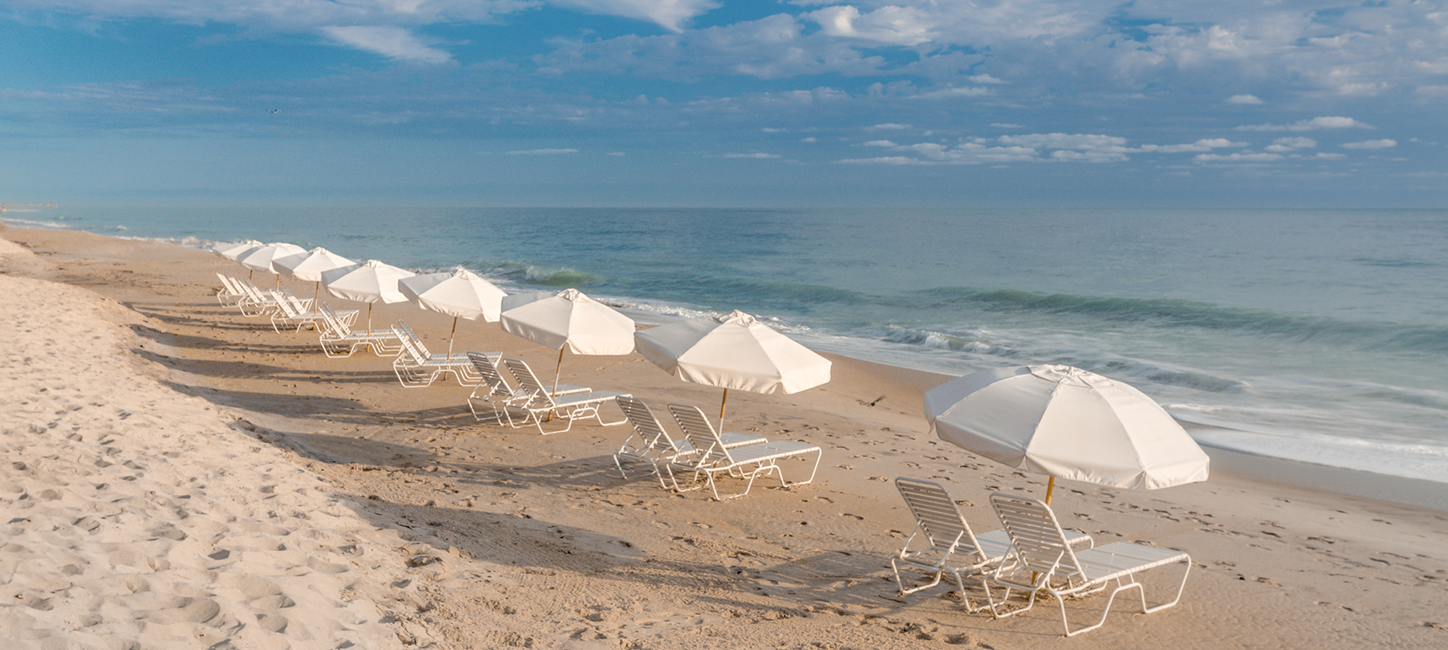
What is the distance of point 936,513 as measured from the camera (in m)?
4.99

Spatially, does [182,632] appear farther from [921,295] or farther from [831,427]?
[921,295]

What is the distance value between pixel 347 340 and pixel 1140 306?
2360cm

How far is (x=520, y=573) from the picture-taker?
201 inches

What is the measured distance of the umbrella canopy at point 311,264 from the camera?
47.8 feet

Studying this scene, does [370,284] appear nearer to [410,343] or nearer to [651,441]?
[410,343]

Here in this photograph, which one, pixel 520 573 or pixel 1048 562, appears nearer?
pixel 1048 562

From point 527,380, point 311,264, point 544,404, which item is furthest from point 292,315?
point 527,380

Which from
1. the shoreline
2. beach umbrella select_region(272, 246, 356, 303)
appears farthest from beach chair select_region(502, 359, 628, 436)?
the shoreline

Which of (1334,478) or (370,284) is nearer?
(1334,478)

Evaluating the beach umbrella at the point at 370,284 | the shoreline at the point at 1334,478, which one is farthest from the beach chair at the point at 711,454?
the beach umbrella at the point at 370,284

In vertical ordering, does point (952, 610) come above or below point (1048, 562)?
below

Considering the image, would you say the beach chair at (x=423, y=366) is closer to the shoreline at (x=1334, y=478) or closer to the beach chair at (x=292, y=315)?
the beach chair at (x=292, y=315)

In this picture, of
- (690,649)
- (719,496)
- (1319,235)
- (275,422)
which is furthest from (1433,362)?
(1319,235)

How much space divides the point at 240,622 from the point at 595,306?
565 centimetres
